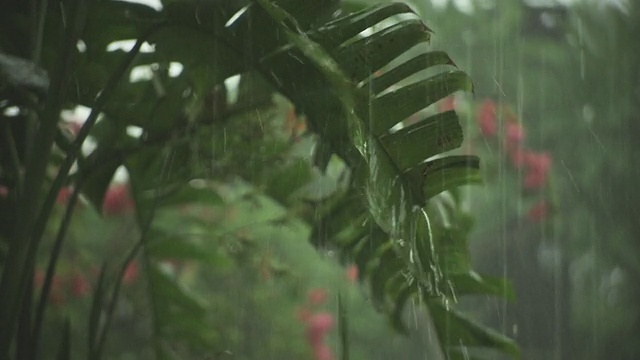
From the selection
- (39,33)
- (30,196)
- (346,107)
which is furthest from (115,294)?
(346,107)

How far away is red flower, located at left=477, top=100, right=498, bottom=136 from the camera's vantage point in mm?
1097

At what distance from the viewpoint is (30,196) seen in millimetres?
765

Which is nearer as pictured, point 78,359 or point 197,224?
point 78,359

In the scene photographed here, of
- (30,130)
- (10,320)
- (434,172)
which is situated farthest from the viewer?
(30,130)

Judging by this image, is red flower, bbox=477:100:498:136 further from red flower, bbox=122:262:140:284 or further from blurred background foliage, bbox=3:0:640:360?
red flower, bbox=122:262:140:284

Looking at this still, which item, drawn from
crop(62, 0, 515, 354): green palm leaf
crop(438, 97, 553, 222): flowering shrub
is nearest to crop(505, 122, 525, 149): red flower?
crop(438, 97, 553, 222): flowering shrub

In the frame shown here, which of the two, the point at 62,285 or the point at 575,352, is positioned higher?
the point at 62,285

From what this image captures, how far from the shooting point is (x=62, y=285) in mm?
1181

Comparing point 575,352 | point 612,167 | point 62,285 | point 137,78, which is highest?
point 137,78

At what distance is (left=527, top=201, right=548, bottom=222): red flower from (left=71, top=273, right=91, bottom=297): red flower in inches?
25.5

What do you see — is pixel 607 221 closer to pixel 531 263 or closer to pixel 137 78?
Answer: pixel 531 263

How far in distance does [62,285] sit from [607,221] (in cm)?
79

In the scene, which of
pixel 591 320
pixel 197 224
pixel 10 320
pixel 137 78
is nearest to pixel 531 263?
pixel 591 320

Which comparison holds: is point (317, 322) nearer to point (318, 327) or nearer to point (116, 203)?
point (318, 327)
